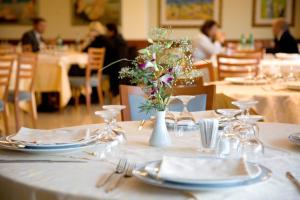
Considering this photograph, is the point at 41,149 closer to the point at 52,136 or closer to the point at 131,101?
the point at 52,136

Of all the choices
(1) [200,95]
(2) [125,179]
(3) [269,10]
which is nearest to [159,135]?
(2) [125,179]

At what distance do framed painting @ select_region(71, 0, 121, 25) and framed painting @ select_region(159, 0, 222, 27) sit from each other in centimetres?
96

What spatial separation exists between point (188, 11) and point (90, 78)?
141 inches

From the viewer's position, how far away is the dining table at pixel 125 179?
1.21m

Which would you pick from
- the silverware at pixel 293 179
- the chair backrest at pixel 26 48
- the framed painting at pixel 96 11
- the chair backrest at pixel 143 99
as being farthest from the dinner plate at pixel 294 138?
the framed painting at pixel 96 11

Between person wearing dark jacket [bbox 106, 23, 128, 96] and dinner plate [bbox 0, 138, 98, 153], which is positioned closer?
dinner plate [bbox 0, 138, 98, 153]

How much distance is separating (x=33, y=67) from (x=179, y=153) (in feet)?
13.8

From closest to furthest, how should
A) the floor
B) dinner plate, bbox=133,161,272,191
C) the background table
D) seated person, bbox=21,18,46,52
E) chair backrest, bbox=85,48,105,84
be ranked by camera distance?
dinner plate, bbox=133,161,272,191, the background table, the floor, chair backrest, bbox=85,48,105,84, seated person, bbox=21,18,46,52

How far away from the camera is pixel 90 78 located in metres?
7.59

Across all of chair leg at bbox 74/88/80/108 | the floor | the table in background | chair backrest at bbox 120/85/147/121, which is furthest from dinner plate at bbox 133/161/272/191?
chair leg at bbox 74/88/80/108

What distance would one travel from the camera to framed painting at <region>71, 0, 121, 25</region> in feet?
33.1

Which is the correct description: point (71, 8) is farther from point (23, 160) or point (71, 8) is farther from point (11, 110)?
point (23, 160)

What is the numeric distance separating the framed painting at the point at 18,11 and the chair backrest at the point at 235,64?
6223 mm

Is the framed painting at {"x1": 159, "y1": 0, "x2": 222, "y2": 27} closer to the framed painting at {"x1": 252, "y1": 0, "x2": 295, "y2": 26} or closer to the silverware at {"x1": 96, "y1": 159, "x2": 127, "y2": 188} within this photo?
the framed painting at {"x1": 252, "y1": 0, "x2": 295, "y2": 26}
